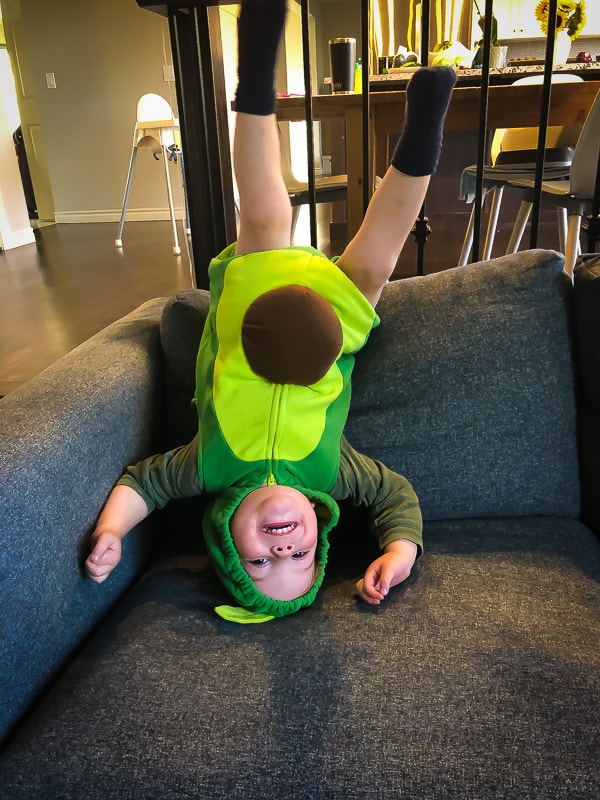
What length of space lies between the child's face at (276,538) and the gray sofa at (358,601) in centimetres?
6

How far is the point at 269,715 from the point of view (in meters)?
0.78

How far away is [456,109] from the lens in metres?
2.06

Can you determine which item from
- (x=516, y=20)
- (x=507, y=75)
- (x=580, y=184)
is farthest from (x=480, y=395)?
(x=516, y=20)

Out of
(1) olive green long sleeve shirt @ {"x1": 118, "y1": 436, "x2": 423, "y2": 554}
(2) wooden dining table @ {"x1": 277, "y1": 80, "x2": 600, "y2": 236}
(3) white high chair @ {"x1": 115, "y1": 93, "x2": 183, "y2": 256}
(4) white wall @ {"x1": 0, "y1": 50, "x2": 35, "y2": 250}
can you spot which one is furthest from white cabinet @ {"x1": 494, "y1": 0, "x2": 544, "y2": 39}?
(1) olive green long sleeve shirt @ {"x1": 118, "y1": 436, "x2": 423, "y2": 554}

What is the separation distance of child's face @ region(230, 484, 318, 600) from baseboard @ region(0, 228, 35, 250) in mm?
5513

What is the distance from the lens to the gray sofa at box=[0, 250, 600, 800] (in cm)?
72

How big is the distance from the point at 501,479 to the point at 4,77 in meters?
6.93

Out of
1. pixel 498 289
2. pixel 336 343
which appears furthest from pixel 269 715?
pixel 498 289

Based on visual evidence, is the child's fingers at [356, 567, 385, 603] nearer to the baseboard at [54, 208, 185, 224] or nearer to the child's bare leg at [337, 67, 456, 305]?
the child's bare leg at [337, 67, 456, 305]

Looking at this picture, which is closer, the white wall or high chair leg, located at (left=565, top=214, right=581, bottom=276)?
high chair leg, located at (left=565, top=214, right=581, bottom=276)

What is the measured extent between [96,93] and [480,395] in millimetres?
6698

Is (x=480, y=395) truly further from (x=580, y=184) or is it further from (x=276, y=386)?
(x=580, y=184)

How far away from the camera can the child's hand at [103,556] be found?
0.93 metres

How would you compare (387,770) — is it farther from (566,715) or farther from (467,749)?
(566,715)
